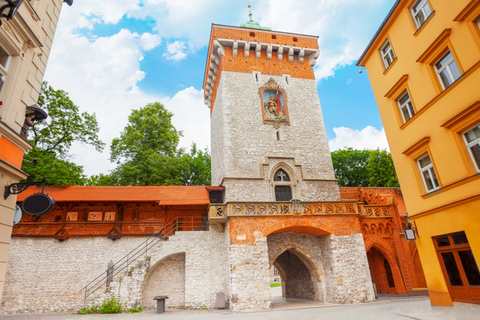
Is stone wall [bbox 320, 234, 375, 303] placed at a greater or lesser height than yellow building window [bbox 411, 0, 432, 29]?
lesser

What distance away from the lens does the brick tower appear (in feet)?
51.6

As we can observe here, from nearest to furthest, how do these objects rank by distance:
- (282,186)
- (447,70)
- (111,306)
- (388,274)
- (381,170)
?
(447,70) → (111,306) → (282,186) → (388,274) → (381,170)

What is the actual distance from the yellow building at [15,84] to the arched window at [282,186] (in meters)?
11.8

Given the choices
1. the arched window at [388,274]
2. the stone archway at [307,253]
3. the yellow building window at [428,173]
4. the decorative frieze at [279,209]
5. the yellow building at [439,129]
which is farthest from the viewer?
the arched window at [388,274]

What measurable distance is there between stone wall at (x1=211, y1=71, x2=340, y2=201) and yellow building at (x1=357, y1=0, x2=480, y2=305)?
6.25m

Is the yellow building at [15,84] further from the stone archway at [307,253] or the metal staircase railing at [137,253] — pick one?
the stone archway at [307,253]

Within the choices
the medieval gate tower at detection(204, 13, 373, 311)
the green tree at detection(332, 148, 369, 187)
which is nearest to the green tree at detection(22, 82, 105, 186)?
the medieval gate tower at detection(204, 13, 373, 311)

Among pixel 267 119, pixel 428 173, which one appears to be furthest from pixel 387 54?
pixel 267 119

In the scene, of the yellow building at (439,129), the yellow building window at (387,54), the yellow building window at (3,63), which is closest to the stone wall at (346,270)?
the yellow building at (439,129)

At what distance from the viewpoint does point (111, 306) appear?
12.6 m

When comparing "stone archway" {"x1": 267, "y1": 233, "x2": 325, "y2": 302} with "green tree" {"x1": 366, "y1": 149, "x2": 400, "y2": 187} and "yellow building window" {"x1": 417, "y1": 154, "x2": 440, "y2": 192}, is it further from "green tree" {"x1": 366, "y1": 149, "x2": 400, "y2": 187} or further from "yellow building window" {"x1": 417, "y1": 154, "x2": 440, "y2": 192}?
"green tree" {"x1": 366, "y1": 149, "x2": 400, "y2": 187}

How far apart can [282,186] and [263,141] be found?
114 inches

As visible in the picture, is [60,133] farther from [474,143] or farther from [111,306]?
[474,143]

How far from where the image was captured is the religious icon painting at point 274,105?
17453 millimetres
